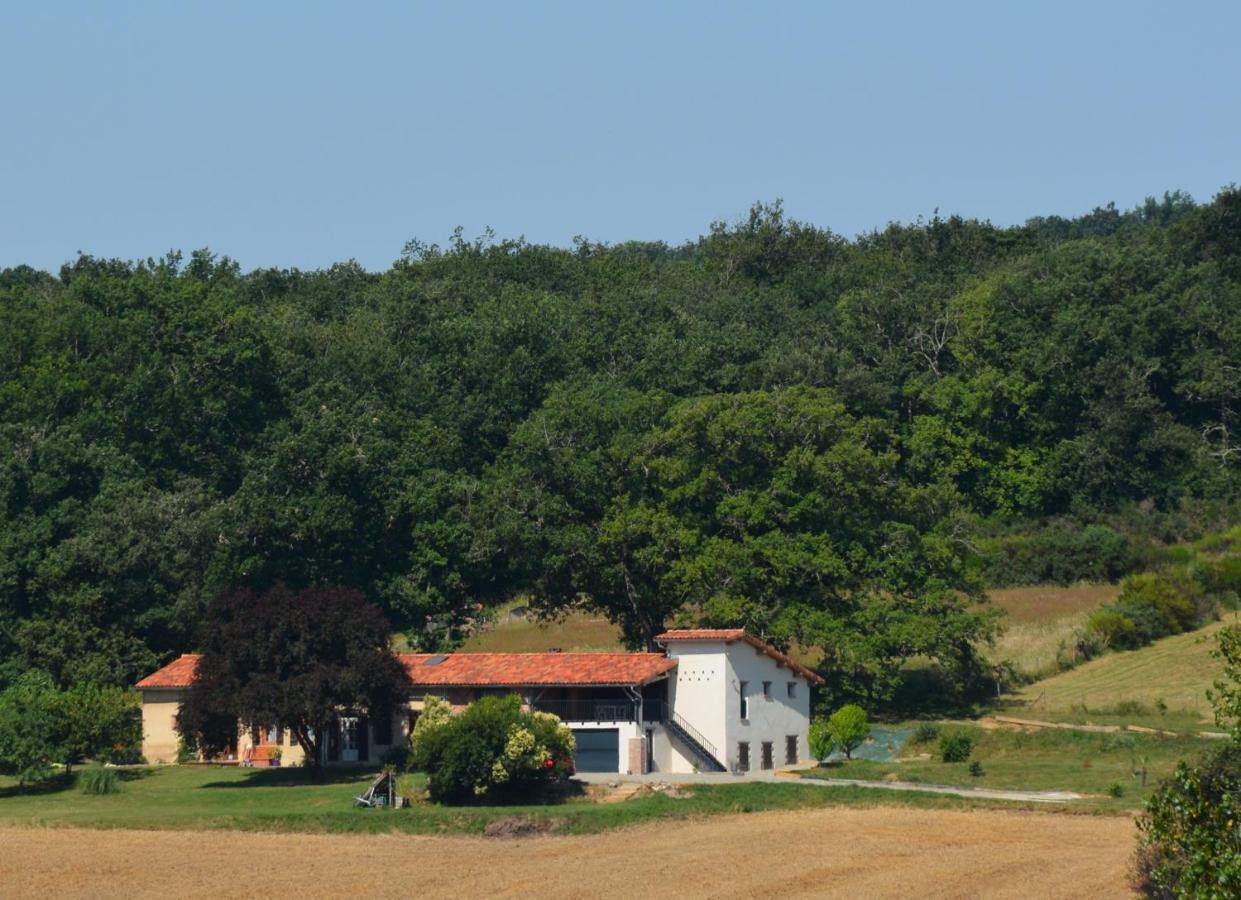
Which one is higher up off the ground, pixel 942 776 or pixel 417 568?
pixel 417 568

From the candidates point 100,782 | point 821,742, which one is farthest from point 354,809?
point 821,742

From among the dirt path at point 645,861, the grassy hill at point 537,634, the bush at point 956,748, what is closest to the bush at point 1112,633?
the bush at point 956,748

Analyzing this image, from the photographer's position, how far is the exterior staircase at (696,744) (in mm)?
74875

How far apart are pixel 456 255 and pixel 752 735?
85.7 m

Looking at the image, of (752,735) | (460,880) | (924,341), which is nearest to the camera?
(460,880)

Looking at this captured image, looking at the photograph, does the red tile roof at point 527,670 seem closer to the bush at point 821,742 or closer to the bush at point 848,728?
the bush at point 821,742

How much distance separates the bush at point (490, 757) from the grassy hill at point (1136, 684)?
23.0 m

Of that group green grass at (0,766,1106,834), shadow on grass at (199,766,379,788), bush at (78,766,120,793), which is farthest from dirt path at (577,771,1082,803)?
bush at (78,766,120,793)

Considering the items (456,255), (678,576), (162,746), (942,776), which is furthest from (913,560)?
(456,255)

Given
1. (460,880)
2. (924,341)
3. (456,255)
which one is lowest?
(460,880)

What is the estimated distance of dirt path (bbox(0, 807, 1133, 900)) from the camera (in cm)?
4978

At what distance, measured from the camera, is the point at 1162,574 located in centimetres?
9688

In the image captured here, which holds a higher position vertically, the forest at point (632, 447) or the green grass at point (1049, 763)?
the forest at point (632, 447)

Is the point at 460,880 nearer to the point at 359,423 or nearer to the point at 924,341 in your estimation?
the point at 359,423
